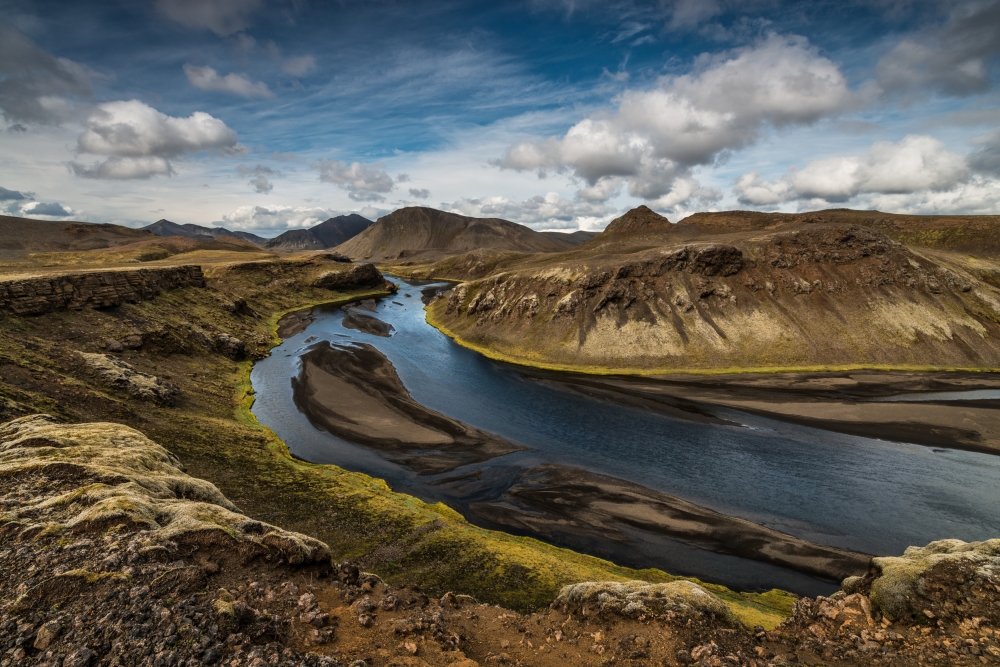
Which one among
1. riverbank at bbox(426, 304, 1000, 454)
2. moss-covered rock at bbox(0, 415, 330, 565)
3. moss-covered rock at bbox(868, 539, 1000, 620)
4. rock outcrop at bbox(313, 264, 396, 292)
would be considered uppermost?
rock outcrop at bbox(313, 264, 396, 292)

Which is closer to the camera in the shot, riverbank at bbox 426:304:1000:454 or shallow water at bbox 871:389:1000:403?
riverbank at bbox 426:304:1000:454

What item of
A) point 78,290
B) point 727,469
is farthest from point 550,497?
point 78,290

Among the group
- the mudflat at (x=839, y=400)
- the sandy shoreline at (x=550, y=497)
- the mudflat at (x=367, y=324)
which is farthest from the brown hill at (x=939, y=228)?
the sandy shoreline at (x=550, y=497)

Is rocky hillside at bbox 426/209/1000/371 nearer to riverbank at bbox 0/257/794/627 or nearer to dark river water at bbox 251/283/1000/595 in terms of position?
dark river water at bbox 251/283/1000/595

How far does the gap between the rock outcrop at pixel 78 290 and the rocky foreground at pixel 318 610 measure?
51.5 meters

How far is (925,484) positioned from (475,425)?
157 ft

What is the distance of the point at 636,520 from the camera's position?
35.7m

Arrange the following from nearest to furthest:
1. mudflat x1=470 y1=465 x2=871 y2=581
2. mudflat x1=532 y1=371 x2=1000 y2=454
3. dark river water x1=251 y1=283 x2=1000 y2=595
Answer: mudflat x1=470 y1=465 x2=871 y2=581, dark river water x1=251 y1=283 x2=1000 y2=595, mudflat x1=532 y1=371 x2=1000 y2=454

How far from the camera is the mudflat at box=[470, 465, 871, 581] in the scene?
105 ft

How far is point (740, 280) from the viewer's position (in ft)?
308

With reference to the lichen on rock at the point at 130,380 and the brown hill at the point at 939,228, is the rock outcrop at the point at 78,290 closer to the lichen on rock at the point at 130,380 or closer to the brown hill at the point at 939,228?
the lichen on rock at the point at 130,380

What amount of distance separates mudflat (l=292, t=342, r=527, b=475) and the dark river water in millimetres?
1883

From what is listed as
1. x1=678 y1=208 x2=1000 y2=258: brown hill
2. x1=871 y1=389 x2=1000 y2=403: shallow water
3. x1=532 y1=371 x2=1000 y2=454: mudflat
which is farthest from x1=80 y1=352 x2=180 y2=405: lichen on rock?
x1=678 y1=208 x2=1000 y2=258: brown hill

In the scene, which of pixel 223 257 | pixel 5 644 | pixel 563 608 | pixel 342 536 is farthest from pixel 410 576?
pixel 223 257
